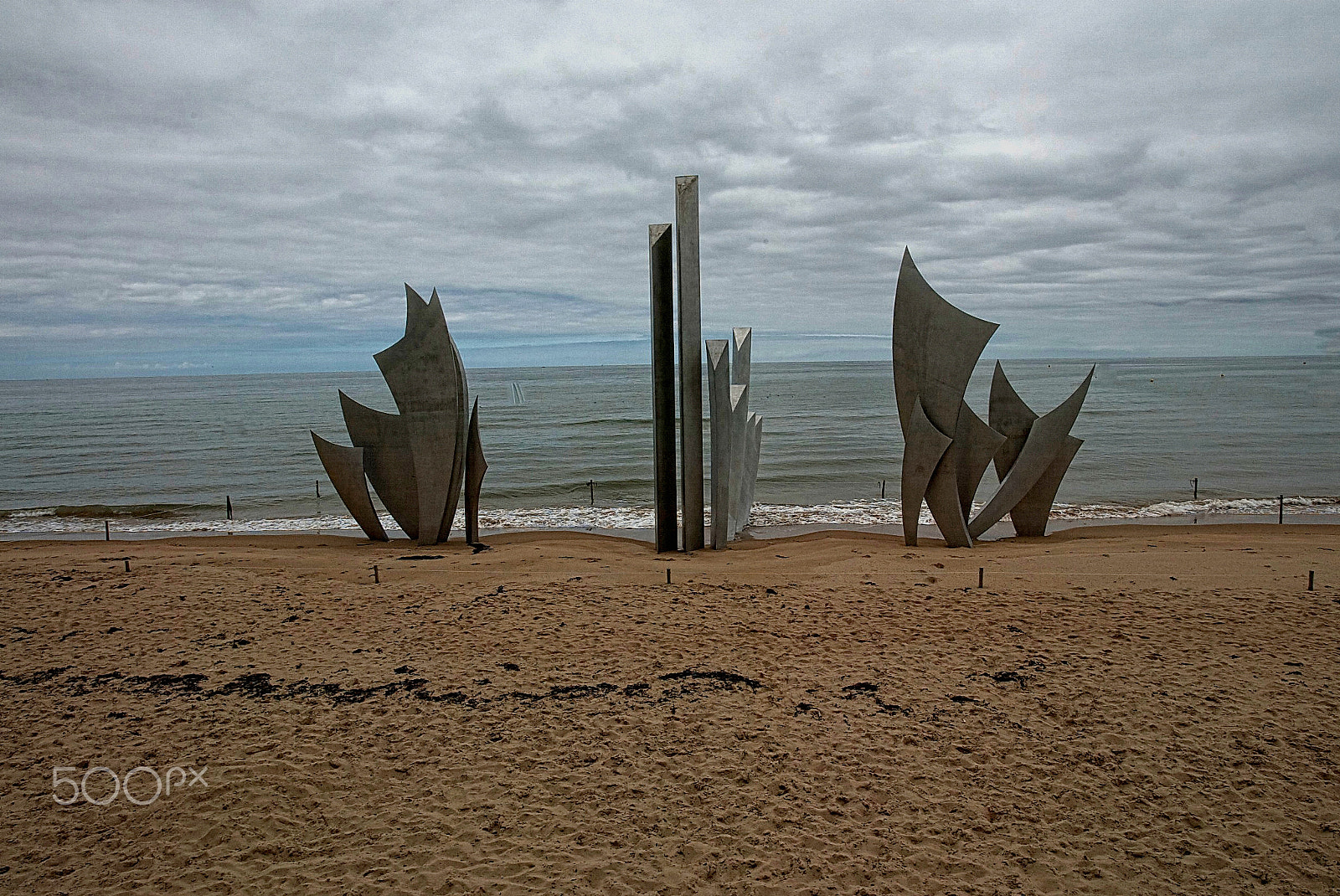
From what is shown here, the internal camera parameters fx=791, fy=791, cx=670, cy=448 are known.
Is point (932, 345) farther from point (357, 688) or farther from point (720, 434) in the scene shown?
point (357, 688)

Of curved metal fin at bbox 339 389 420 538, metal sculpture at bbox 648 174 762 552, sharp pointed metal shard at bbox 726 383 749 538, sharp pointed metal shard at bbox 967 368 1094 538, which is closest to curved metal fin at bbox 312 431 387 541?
curved metal fin at bbox 339 389 420 538

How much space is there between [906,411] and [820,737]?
506 centimetres

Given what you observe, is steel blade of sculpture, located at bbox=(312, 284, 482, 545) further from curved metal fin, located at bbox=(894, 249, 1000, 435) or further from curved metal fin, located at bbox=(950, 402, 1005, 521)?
curved metal fin, located at bbox=(950, 402, 1005, 521)

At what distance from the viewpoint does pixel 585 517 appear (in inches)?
469

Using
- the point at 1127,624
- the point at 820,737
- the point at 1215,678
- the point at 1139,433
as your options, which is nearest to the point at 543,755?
the point at 820,737

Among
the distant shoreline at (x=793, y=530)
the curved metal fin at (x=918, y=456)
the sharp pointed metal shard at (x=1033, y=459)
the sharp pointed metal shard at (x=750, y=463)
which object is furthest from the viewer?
the distant shoreline at (x=793, y=530)

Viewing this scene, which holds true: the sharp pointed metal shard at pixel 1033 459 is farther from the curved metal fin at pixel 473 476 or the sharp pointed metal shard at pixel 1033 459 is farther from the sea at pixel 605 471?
the curved metal fin at pixel 473 476

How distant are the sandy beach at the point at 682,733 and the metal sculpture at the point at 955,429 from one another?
175 cm

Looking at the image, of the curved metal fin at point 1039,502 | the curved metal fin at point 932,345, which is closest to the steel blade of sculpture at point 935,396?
the curved metal fin at point 932,345

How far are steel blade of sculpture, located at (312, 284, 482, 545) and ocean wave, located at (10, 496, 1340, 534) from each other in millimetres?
2209

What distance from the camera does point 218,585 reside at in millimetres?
6570

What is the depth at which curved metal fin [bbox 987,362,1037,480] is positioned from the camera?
8.72 metres

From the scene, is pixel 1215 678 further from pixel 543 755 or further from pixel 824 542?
pixel 824 542

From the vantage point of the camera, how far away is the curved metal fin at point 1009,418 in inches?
343
